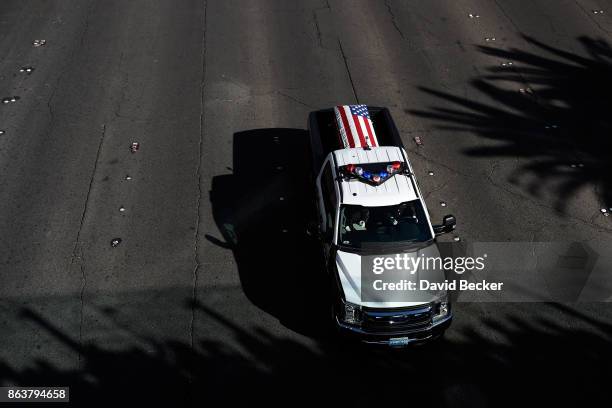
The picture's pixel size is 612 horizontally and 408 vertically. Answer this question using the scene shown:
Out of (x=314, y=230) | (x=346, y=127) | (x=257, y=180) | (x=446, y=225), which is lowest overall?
(x=257, y=180)

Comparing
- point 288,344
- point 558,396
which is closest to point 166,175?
point 288,344

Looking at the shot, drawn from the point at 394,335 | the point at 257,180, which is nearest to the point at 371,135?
the point at 257,180

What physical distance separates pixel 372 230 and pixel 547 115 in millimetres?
7385

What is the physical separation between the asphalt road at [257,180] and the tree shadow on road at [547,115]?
0.17 ft

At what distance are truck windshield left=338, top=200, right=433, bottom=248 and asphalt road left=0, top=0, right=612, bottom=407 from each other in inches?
60.6

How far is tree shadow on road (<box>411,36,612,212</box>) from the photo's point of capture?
13594 millimetres

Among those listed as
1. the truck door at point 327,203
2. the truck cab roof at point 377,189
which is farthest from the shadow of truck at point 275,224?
the truck cab roof at point 377,189

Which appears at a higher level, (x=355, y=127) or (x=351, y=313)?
(x=355, y=127)

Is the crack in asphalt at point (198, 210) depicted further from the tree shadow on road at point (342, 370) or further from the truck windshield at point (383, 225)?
the truck windshield at point (383, 225)

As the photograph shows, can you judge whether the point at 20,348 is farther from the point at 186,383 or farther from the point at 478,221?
the point at 478,221

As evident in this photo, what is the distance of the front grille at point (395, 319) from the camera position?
9.52 meters

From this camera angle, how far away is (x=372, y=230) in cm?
1022

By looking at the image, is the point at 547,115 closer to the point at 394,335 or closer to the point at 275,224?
the point at 275,224

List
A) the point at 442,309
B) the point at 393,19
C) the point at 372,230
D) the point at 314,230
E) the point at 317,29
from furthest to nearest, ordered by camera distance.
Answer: the point at 393,19, the point at 317,29, the point at 314,230, the point at 372,230, the point at 442,309
